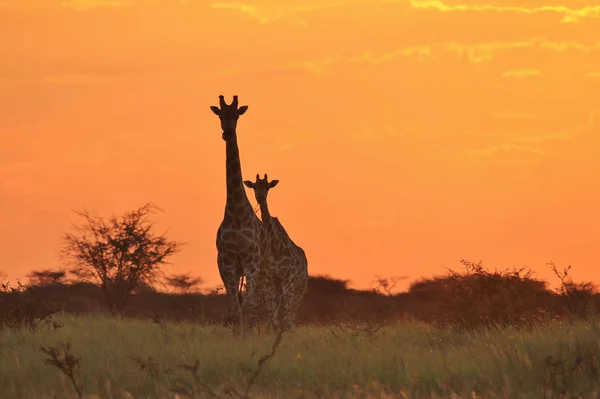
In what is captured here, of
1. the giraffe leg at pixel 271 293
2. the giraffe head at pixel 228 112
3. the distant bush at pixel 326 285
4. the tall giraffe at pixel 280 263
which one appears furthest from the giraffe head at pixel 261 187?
the distant bush at pixel 326 285

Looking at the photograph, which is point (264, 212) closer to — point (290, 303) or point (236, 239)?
point (290, 303)

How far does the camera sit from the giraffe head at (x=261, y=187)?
19.8 m

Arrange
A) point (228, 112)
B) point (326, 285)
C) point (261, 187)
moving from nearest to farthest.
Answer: point (228, 112)
point (261, 187)
point (326, 285)

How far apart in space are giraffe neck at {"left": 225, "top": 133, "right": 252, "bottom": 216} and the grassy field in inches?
146

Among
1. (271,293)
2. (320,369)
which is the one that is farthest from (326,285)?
(320,369)

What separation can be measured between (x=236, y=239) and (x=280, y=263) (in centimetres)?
392

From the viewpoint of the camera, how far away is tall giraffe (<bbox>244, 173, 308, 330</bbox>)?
1994 cm

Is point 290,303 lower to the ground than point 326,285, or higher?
lower

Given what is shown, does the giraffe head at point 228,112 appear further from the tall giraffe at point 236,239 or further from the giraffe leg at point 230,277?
the giraffe leg at point 230,277

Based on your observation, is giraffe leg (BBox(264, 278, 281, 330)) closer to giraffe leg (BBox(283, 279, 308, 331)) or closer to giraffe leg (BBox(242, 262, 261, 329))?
giraffe leg (BBox(283, 279, 308, 331))

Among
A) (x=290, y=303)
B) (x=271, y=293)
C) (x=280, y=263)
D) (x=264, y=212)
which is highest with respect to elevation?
(x=264, y=212)

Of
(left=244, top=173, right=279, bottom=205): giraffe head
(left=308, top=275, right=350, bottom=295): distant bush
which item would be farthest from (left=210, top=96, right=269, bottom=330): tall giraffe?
(left=308, top=275, right=350, bottom=295): distant bush

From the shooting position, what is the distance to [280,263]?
20.7 m

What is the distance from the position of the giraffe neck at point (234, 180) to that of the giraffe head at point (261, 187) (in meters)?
2.36
